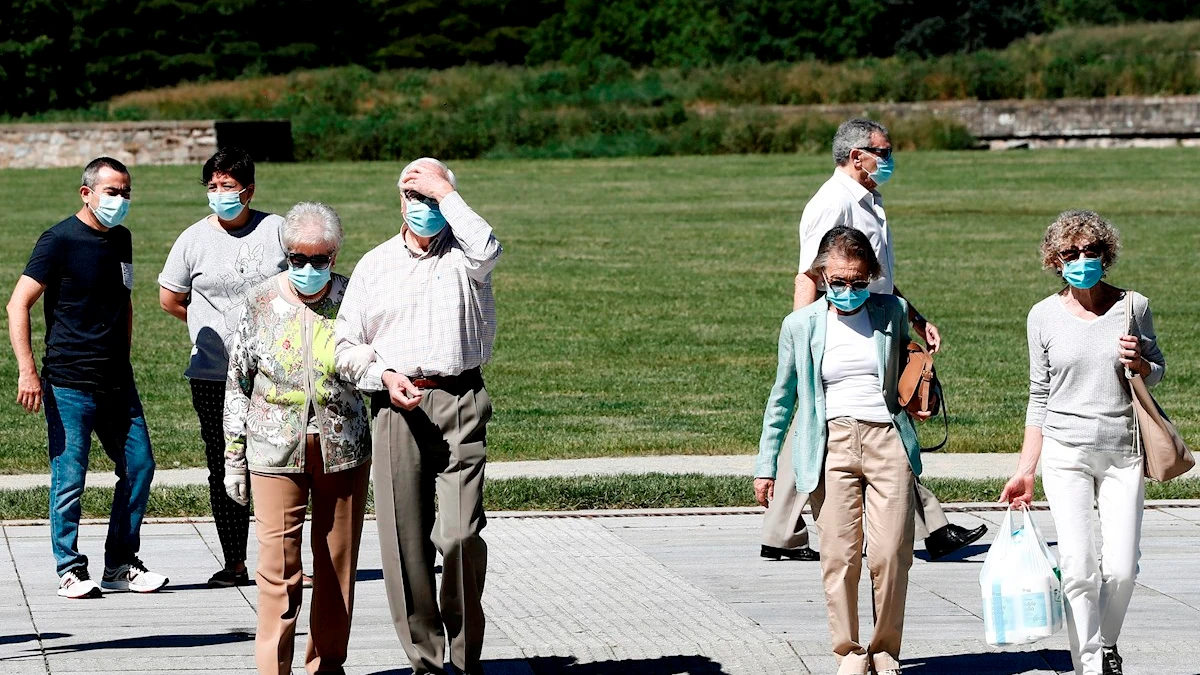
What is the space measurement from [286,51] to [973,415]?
221ft

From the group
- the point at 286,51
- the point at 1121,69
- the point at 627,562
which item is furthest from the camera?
the point at 286,51

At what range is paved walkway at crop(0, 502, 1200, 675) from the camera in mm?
6438

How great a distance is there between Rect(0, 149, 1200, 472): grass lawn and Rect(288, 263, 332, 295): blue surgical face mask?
564cm

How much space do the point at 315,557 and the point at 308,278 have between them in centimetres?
Result: 93

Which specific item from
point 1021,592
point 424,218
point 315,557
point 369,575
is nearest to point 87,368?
point 369,575

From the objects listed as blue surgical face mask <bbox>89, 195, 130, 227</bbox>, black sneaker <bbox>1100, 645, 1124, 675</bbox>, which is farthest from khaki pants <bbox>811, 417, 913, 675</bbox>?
blue surgical face mask <bbox>89, 195, 130, 227</bbox>

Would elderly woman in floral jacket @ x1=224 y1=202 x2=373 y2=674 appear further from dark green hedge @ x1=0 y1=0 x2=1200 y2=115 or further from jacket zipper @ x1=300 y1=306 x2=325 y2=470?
dark green hedge @ x1=0 y1=0 x2=1200 y2=115

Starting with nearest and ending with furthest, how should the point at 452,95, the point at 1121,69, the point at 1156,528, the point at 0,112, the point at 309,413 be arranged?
the point at 309,413, the point at 1156,528, the point at 1121,69, the point at 452,95, the point at 0,112

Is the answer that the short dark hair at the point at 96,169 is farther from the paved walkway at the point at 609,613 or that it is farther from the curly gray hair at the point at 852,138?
the curly gray hair at the point at 852,138

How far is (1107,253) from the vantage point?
19.7ft

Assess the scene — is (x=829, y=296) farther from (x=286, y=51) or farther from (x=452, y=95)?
(x=286, y=51)

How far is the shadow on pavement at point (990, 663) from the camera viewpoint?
6.38 meters

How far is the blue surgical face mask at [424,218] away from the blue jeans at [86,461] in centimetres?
214

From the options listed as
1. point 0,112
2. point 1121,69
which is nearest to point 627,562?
point 1121,69
